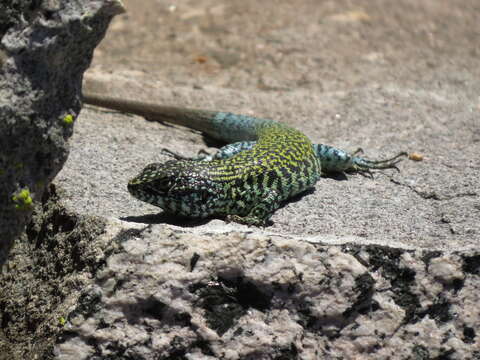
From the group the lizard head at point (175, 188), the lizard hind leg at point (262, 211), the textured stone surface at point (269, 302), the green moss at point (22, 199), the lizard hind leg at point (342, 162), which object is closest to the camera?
the green moss at point (22, 199)

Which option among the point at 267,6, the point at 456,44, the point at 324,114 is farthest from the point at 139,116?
the point at 456,44

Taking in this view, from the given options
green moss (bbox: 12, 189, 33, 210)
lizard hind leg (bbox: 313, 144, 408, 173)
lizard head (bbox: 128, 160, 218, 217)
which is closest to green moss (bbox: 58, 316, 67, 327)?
green moss (bbox: 12, 189, 33, 210)

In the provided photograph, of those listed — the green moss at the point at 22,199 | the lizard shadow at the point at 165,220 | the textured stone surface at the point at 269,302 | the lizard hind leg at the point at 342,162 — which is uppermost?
the green moss at the point at 22,199

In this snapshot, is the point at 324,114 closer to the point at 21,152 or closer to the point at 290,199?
the point at 290,199

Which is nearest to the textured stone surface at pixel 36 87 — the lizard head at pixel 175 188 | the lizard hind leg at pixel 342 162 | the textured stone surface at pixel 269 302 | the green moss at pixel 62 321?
the green moss at pixel 62 321

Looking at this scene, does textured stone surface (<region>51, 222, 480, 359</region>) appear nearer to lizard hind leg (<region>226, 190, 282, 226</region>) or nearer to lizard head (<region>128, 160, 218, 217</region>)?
lizard head (<region>128, 160, 218, 217</region>)

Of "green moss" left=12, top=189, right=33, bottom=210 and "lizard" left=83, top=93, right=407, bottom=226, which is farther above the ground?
"green moss" left=12, top=189, right=33, bottom=210

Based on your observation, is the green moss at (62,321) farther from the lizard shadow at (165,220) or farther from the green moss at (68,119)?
the green moss at (68,119)

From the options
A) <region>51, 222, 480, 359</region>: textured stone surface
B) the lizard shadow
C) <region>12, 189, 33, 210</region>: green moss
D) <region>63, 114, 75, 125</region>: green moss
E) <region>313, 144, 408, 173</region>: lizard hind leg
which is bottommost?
<region>313, 144, 408, 173</region>: lizard hind leg
